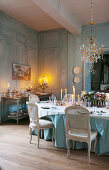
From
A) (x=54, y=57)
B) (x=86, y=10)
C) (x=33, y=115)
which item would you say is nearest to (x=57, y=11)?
(x=86, y=10)

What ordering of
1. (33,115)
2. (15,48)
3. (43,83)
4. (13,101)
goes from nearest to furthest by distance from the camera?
(33,115) < (13,101) < (15,48) < (43,83)

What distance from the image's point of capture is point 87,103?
14.5ft

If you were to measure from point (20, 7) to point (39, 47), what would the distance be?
2795mm

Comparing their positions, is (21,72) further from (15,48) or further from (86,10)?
(86,10)

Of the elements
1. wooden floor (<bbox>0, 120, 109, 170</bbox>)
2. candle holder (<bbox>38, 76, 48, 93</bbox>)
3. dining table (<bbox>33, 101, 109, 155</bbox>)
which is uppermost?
candle holder (<bbox>38, 76, 48, 93</bbox>)

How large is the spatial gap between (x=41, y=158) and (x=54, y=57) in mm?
5667

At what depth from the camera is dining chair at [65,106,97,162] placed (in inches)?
124

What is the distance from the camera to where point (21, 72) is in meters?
7.29

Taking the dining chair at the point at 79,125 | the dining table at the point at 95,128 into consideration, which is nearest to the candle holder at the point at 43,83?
the dining table at the point at 95,128

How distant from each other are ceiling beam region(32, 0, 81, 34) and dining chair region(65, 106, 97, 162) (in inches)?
122

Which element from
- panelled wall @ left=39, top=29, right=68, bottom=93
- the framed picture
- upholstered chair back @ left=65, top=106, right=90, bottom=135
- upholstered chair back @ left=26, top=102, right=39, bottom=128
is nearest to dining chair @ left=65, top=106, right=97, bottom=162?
upholstered chair back @ left=65, top=106, right=90, bottom=135

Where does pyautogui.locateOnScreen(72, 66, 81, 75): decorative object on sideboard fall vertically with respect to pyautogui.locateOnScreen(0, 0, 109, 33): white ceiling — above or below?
below

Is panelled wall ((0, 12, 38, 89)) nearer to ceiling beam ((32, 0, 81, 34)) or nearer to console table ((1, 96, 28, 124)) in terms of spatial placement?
console table ((1, 96, 28, 124))

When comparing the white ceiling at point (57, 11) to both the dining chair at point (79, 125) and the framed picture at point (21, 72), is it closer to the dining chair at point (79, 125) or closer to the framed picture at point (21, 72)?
the framed picture at point (21, 72)
